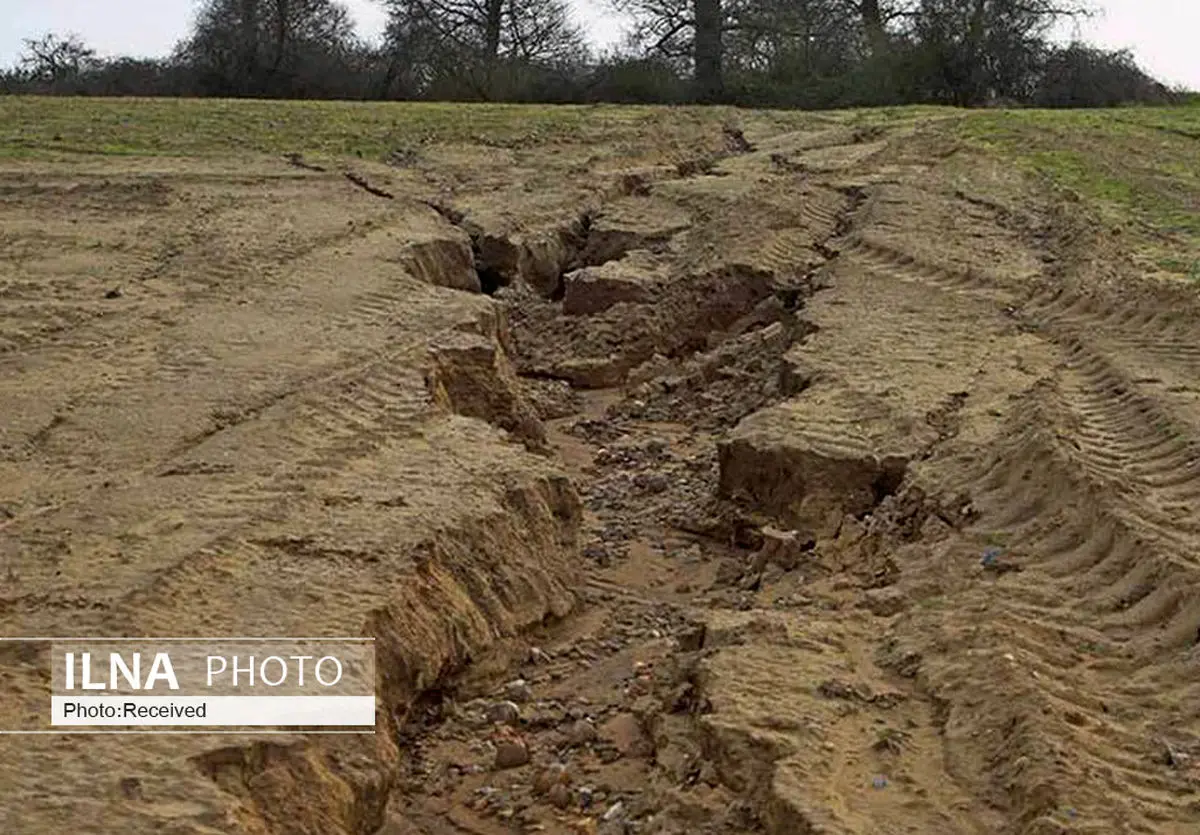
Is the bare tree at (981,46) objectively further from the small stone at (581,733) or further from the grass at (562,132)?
the small stone at (581,733)

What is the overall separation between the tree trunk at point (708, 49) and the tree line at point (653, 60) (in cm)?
3

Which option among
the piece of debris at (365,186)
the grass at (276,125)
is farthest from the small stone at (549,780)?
the grass at (276,125)

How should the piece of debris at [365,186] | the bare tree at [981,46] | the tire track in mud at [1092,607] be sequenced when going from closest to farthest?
the tire track in mud at [1092,607]
the piece of debris at [365,186]
the bare tree at [981,46]

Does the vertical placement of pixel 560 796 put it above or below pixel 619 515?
below

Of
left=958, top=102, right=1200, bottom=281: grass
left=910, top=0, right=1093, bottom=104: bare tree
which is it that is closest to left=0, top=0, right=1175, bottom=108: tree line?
left=910, top=0, right=1093, bottom=104: bare tree

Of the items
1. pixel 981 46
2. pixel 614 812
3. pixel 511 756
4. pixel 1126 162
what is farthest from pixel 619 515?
pixel 981 46

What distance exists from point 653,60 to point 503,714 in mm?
17175

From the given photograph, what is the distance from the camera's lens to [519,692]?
430 cm

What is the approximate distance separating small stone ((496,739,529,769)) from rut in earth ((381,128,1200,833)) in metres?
0.03

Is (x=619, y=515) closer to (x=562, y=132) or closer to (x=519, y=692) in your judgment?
(x=519, y=692)

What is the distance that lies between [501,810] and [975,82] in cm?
1671

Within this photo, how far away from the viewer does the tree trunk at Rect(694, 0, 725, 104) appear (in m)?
19.5

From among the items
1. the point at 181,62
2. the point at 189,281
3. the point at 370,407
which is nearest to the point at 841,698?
the point at 370,407

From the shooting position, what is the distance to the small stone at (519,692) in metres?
4.28
